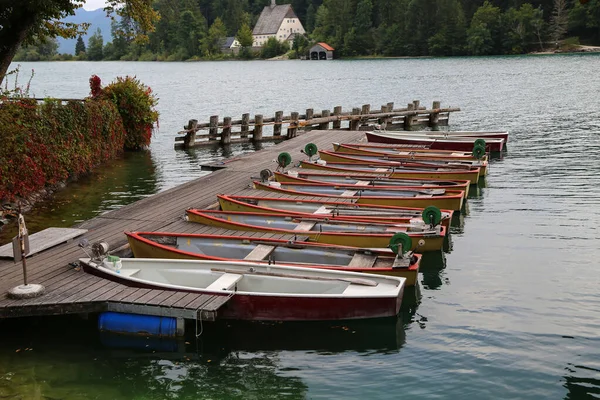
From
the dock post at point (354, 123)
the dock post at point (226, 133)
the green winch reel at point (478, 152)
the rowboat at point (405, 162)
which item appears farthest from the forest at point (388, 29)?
the green winch reel at point (478, 152)

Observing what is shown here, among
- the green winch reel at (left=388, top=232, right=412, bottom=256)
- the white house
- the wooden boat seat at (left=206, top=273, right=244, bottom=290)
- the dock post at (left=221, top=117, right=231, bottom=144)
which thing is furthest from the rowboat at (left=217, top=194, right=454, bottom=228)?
the white house

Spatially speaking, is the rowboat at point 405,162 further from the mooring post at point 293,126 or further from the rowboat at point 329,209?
the mooring post at point 293,126

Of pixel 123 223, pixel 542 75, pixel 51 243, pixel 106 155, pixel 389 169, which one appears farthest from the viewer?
pixel 542 75

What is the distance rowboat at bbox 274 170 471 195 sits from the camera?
1784 cm

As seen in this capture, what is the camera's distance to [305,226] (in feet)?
46.4

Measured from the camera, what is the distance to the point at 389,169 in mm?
20250

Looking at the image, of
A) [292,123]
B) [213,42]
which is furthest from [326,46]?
[292,123]

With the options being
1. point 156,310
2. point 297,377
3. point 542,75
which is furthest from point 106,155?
point 542,75

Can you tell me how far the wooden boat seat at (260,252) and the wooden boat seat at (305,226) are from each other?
1399mm

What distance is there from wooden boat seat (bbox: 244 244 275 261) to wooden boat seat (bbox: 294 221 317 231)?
1.40m

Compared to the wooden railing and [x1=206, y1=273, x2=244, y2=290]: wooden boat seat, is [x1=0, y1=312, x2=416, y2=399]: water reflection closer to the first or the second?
[x1=206, y1=273, x2=244, y2=290]: wooden boat seat

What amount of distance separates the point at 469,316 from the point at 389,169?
9.44 meters

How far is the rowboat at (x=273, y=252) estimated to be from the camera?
11.6m

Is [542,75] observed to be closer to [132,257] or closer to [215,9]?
[132,257]
